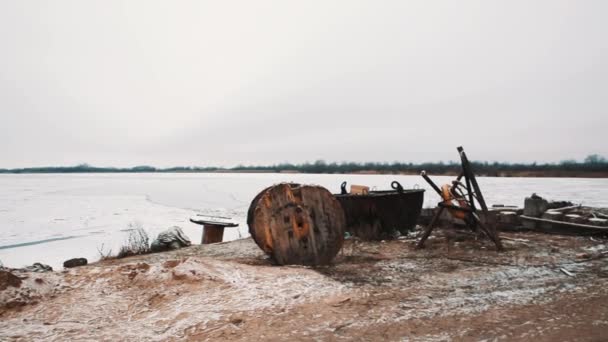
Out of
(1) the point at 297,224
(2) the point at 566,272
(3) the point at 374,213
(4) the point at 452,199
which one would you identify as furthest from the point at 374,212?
(2) the point at 566,272

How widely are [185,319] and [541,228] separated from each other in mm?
9681

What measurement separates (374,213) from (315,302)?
5640 millimetres

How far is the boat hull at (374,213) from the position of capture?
10.1 meters

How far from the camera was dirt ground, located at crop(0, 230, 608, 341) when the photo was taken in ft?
13.0

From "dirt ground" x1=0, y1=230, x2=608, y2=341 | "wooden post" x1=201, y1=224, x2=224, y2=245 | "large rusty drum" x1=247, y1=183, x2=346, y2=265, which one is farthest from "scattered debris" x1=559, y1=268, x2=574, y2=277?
"wooden post" x1=201, y1=224, x2=224, y2=245

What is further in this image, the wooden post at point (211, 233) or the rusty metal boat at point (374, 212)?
the wooden post at point (211, 233)

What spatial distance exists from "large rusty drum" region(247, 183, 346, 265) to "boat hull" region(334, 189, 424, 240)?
273cm

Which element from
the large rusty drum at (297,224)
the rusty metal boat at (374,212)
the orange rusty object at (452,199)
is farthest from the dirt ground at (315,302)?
the rusty metal boat at (374,212)

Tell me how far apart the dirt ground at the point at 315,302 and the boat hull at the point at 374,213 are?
10.1ft

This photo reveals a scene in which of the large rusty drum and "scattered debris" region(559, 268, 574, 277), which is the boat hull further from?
"scattered debris" region(559, 268, 574, 277)

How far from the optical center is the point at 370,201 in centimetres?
1007

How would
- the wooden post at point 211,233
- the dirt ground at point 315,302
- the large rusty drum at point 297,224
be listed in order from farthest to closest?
the wooden post at point 211,233 → the large rusty drum at point 297,224 → the dirt ground at point 315,302

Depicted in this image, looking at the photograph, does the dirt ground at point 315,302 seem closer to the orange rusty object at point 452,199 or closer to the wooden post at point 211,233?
the orange rusty object at point 452,199

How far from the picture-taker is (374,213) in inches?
399
